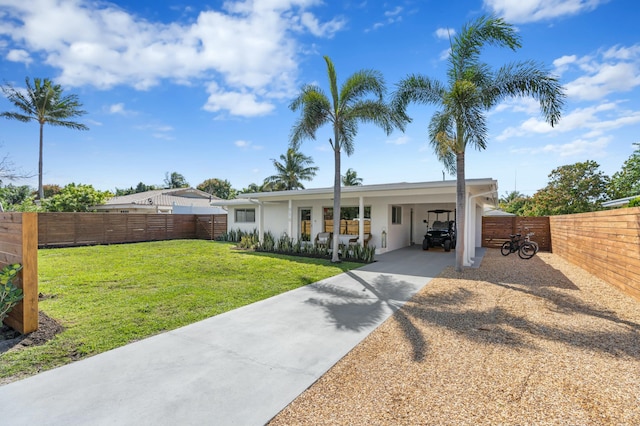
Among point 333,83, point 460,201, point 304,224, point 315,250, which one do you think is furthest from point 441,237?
point 333,83

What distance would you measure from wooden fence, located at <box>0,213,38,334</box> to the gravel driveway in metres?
3.95

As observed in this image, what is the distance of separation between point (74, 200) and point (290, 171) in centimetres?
1788

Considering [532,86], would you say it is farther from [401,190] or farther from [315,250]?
[315,250]

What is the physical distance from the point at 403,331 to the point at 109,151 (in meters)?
23.9

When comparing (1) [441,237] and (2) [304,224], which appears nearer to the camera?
(1) [441,237]

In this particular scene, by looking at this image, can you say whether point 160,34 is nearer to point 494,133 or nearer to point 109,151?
point 494,133

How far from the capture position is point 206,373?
3.18 m

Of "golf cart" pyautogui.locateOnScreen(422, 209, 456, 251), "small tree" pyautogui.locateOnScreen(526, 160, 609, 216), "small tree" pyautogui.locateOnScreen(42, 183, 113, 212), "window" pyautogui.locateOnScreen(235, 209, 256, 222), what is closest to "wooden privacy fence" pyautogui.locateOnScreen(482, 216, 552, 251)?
"golf cart" pyautogui.locateOnScreen(422, 209, 456, 251)

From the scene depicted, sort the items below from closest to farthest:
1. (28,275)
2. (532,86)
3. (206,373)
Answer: (206,373) < (28,275) < (532,86)

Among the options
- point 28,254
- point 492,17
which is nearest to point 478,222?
point 492,17

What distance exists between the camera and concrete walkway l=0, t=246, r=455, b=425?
2506 millimetres

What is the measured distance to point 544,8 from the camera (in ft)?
24.4

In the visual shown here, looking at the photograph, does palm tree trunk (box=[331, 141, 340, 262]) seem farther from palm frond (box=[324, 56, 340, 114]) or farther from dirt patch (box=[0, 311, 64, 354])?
dirt patch (box=[0, 311, 64, 354])

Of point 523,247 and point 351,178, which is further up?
point 351,178
